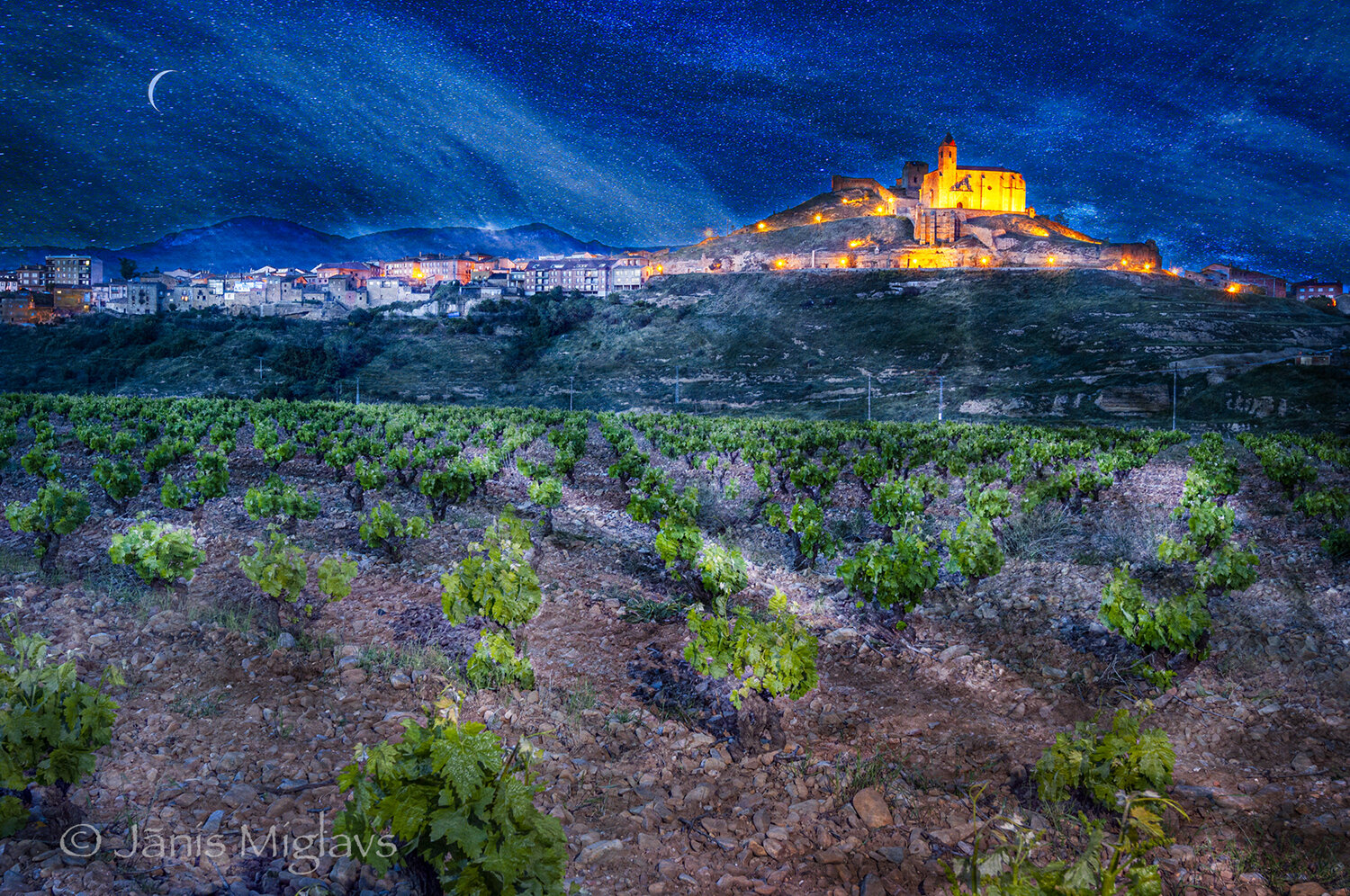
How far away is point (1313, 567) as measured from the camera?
13047mm

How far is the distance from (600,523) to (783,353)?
6988cm

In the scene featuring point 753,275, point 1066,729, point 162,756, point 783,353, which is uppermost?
point 753,275

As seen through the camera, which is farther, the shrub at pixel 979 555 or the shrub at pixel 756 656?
the shrub at pixel 979 555

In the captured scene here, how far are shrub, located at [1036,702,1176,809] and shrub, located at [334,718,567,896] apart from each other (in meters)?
4.23

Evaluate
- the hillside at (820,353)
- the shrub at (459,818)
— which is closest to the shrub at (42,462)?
the shrub at (459,818)

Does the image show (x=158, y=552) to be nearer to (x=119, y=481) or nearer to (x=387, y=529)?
(x=387, y=529)

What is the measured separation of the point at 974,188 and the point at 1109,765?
6573 inches

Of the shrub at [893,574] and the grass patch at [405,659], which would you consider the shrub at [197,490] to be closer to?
the grass patch at [405,659]

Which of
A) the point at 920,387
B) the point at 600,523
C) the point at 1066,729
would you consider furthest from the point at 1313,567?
the point at 920,387

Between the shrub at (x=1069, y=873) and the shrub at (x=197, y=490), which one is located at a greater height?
the shrub at (x=197, y=490)

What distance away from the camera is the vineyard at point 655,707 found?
4871 mm

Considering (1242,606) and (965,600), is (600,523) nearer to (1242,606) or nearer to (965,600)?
(965,600)

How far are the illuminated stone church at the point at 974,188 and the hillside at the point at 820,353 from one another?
5972 cm

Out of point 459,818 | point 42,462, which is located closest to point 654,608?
point 459,818
